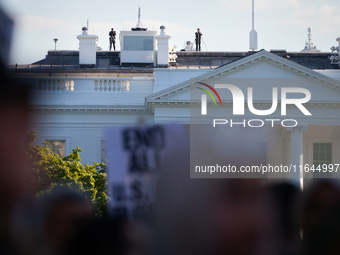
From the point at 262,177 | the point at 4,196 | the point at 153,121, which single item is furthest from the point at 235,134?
the point at 4,196

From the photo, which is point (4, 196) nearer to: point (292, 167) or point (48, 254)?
point (48, 254)

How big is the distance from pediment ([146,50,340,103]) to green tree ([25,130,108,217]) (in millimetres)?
5441

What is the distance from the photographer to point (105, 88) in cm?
2423

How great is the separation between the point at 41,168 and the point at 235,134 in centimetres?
1089

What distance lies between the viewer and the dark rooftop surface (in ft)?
96.7

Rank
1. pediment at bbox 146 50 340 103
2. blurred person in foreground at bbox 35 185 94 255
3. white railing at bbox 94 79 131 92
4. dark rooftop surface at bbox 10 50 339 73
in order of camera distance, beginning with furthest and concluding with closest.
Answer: dark rooftop surface at bbox 10 50 339 73
white railing at bbox 94 79 131 92
pediment at bbox 146 50 340 103
blurred person in foreground at bbox 35 185 94 255

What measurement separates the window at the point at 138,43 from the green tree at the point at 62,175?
15343mm

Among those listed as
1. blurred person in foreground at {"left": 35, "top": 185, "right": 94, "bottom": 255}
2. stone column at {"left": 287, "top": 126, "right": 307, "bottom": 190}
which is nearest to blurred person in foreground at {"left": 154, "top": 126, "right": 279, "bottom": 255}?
stone column at {"left": 287, "top": 126, "right": 307, "bottom": 190}

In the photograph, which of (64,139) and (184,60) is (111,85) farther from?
(184,60)

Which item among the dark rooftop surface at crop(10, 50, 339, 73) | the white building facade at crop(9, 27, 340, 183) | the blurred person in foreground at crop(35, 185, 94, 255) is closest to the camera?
the blurred person in foreground at crop(35, 185, 94, 255)

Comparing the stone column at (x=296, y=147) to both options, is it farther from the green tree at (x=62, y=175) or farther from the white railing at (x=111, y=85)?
the green tree at (x=62, y=175)

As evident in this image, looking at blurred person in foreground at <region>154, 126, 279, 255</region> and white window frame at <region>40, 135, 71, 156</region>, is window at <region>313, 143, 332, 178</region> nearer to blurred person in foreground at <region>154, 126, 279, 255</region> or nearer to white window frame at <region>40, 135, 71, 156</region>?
blurred person in foreground at <region>154, 126, 279, 255</region>

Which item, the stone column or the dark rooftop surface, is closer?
the stone column

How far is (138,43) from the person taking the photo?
3228 cm
